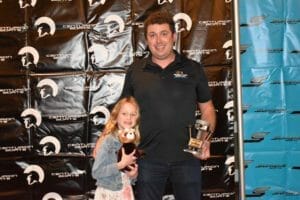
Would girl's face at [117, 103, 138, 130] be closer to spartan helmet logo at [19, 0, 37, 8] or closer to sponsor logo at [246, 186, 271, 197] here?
spartan helmet logo at [19, 0, 37, 8]

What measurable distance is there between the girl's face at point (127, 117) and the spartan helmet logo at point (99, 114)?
75 centimetres

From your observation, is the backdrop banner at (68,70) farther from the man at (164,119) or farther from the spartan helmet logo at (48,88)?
the man at (164,119)

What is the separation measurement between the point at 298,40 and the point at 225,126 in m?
0.82

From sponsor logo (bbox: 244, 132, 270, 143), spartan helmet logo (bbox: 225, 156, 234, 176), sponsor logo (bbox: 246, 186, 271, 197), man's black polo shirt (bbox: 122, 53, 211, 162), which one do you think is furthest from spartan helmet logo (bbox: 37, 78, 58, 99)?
sponsor logo (bbox: 246, 186, 271, 197)

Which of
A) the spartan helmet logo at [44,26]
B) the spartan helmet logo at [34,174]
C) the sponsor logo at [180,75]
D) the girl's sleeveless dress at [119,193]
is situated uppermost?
the spartan helmet logo at [44,26]

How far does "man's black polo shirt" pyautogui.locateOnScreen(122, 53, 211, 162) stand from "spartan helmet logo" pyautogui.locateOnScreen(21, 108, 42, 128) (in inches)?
35.1

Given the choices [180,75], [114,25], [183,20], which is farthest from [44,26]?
[180,75]

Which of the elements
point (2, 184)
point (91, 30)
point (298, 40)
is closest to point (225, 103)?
point (298, 40)

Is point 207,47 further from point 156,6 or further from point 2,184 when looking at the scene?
point 2,184

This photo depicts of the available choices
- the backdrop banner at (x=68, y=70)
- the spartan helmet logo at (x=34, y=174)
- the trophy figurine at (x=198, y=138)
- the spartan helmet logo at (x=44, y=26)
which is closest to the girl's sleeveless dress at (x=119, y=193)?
the trophy figurine at (x=198, y=138)

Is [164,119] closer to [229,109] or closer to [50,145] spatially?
[229,109]

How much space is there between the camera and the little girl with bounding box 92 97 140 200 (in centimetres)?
190

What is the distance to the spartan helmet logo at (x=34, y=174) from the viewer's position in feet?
8.88

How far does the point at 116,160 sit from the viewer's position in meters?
1.93
